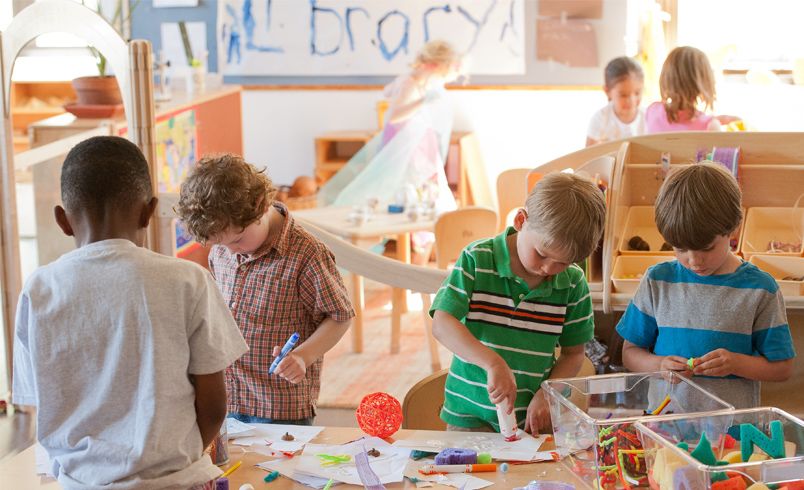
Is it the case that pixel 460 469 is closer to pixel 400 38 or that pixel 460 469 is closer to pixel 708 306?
pixel 708 306

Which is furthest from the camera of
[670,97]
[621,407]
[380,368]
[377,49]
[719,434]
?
[377,49]

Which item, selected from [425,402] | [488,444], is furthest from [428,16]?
[488,444]

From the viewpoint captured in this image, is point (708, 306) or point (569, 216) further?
point (708, 306)

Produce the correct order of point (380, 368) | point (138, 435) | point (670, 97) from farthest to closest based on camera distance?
point (380, 368)
point (670, 97)
point (138, 435)

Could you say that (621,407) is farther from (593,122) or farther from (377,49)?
(377,49)

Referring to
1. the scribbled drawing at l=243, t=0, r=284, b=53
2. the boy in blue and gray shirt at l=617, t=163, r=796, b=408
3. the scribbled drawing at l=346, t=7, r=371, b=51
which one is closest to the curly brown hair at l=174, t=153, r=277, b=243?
the boy in blue and gray shirt at l=617, t=163, r=796, b=408

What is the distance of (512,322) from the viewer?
2016 mm

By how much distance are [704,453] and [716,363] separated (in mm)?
500

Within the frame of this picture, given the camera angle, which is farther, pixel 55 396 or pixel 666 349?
pixel 666 349

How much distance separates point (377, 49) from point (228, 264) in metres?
4.66

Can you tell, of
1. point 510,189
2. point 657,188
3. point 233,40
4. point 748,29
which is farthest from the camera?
point 233,40

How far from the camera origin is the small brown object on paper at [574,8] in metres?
6.21

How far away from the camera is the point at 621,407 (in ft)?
6.00

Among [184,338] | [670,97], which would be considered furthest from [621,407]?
[670,97]
